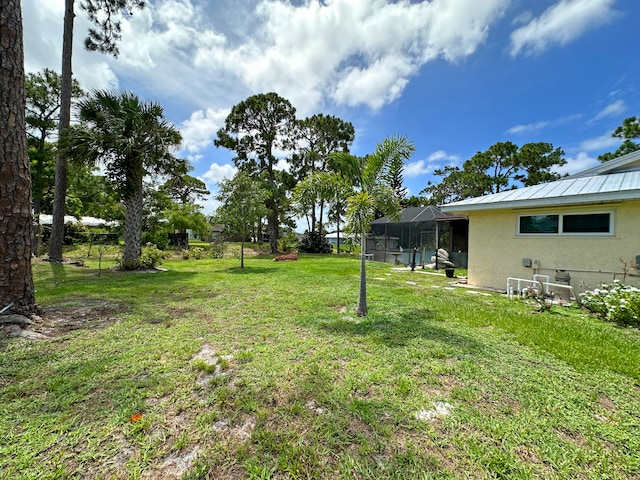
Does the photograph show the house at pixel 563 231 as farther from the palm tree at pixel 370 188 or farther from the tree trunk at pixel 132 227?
the tree trunk at pixel 132 227

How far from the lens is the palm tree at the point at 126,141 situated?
869 cm

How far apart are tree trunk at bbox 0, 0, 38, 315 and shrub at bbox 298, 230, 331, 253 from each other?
1796cm

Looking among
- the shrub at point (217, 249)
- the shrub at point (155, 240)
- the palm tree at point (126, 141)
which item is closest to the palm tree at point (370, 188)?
the palm tree at point (126, 141)

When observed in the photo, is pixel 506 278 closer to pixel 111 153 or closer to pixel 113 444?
pixel 113 444

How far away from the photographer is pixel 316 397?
7.52ft

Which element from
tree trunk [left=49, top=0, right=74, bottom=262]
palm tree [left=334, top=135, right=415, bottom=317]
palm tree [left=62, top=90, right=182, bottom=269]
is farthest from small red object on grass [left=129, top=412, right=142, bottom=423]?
tree trunk [left=49, top=0, right=74, bottom=262]

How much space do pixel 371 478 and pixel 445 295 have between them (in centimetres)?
587

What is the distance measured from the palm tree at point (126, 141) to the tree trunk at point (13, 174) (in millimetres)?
5606

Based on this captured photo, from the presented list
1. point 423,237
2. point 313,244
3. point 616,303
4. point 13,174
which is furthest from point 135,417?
point 313,244

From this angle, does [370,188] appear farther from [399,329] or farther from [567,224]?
[567,224]

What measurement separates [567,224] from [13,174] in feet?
34.9

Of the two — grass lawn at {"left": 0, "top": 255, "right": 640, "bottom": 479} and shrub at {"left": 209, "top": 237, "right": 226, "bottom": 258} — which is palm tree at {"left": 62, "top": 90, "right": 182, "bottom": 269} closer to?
grass lawn at {"left": 0, "top": 255, "right": 640, "bottom": 479}

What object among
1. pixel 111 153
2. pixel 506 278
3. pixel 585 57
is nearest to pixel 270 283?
pixel 506 278

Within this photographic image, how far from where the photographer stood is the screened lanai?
42.1ft
